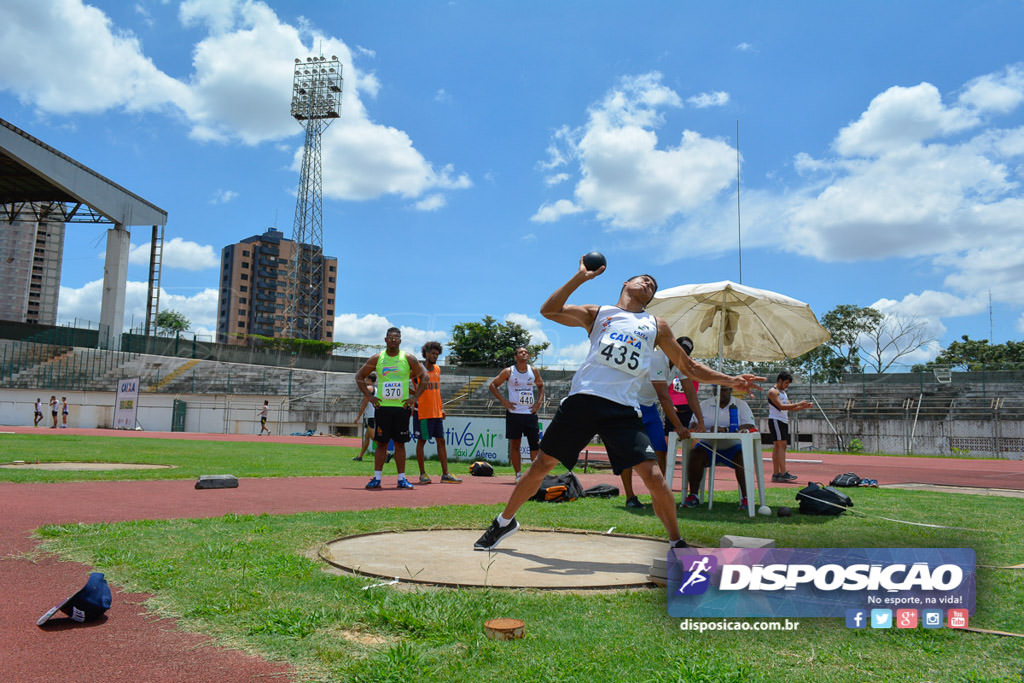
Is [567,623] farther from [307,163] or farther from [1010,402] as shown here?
[307,163]

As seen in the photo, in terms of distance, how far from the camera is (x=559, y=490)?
300 inches

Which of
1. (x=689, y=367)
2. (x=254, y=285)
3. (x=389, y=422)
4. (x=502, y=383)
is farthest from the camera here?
(x=254, y=285)

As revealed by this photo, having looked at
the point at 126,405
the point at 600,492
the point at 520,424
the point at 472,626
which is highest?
the point at 520,424

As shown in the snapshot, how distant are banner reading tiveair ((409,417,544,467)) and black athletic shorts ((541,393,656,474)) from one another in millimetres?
11003

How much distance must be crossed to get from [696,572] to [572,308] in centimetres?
192

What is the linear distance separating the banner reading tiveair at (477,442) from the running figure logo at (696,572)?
12118 millimetres

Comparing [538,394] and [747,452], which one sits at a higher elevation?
[538,394]

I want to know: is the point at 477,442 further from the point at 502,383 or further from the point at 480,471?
the point at 502,383

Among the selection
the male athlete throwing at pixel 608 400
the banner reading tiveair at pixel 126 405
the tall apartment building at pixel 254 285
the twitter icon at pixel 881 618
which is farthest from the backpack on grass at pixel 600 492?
the tall apartment building at pixel 254 285

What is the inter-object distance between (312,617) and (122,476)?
27.1 ft

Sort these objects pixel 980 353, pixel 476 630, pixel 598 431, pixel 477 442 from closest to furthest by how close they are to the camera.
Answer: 1. pixel 476 630
2. pixel 598 431
3. pixel 477 442
4. pixel 980 353

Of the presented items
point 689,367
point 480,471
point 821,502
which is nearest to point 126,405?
point 480,471

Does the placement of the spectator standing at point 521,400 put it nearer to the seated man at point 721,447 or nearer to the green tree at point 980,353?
the seated man at point 721,447

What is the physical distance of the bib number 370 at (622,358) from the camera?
4375 millimetres
